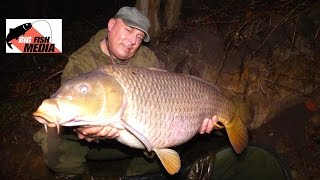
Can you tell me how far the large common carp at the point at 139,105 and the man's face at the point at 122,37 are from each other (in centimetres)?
52

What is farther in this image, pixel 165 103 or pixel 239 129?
pixel 239 129

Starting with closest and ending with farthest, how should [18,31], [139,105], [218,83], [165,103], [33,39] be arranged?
[139,105] → [165,103] → [218,83] → [33,39] → [18,31]

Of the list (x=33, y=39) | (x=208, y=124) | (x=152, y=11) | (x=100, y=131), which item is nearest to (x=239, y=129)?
(x=208, y=124)

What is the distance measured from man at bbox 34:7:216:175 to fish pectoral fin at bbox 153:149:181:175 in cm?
39

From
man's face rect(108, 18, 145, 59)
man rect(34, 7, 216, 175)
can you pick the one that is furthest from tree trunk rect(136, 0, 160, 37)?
man's face rect(108, 18, 145, 59)

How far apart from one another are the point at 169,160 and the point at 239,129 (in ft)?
2.52

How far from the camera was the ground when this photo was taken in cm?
331

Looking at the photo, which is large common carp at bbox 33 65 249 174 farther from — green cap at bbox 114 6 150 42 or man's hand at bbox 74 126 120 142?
green cap at bbox 114 6 150 42

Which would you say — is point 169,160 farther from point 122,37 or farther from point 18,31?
point 18,31

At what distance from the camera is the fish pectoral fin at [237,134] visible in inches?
96.3

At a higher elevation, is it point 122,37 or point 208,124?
point 122,37

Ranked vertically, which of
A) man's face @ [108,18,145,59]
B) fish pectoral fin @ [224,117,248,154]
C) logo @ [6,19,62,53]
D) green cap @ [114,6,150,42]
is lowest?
logo @ [6,19,62,53]

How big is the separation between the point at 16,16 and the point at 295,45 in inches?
268

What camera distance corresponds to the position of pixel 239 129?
2.50m
